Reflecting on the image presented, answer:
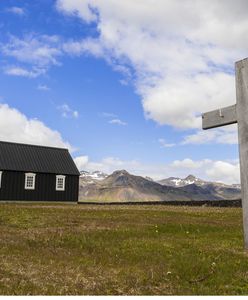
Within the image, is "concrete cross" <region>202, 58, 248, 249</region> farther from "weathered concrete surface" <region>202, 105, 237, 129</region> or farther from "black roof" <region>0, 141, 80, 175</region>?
"black roof" <region>0, 141, 80, 175</region>

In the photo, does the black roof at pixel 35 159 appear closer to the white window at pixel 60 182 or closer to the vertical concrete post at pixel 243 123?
the white window at pixel 60 182

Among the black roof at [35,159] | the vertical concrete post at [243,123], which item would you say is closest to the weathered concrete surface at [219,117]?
the vertical concrete post at [243,123]

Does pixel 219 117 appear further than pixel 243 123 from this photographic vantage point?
Yes

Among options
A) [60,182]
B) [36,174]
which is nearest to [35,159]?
[36,174]

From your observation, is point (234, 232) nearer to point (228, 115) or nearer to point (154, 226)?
point (154, 226)

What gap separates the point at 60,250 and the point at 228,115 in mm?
5864

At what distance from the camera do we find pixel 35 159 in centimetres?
5756

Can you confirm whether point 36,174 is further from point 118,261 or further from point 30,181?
point 118,261

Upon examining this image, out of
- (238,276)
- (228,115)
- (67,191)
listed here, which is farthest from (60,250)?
(67,191)

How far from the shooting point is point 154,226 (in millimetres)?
17188

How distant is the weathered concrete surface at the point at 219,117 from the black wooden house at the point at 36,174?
4529 centimetres

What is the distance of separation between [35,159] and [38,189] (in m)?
4.50

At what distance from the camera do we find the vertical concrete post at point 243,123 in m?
10.3

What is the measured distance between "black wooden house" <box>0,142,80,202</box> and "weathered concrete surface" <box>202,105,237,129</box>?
45.3 meters
